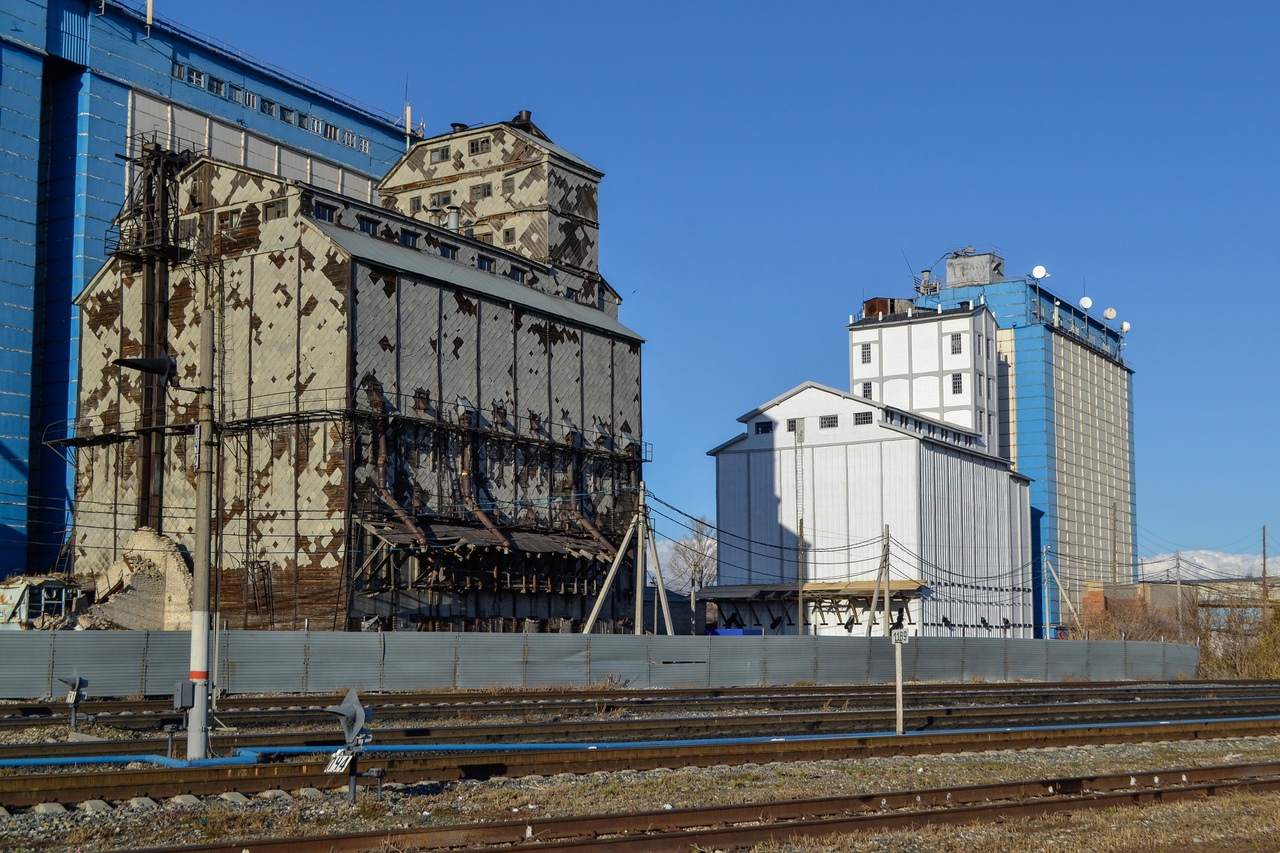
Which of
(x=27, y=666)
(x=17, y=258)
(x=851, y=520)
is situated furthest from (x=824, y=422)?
(x=27, y=666)

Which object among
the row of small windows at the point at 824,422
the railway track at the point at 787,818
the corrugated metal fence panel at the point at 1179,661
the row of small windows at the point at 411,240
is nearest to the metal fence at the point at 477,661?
the corrugated metal fence panel at the point at 1179,661

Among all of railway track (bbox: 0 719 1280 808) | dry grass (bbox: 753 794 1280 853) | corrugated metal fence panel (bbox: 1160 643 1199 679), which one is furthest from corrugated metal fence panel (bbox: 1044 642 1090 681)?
dry grass (bbox: 753 794 1280 853)

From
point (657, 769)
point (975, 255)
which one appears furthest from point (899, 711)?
point (975, 255)

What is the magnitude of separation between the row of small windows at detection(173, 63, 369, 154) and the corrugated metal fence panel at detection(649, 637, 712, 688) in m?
50.7

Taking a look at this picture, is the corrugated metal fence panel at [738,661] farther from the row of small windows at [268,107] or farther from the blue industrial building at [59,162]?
the row of small windows at [268,107]

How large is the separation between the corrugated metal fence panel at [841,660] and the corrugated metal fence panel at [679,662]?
4.27 metres

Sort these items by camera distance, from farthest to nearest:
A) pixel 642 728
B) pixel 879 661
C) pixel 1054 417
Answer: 1. pixel 1054 417
2. pixel 879 661
3. pixel 642 728

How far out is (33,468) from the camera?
70875mm

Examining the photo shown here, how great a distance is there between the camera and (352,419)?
1940 inches

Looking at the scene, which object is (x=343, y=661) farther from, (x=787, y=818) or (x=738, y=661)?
(x=787, y=818)

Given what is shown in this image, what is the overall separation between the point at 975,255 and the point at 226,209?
85.3 metres

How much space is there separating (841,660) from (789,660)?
2244 mm

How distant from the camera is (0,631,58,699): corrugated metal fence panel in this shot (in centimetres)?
3089

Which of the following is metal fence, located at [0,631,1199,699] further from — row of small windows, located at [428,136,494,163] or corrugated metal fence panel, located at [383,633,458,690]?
row of small windows, located at [428,136,494,163]
